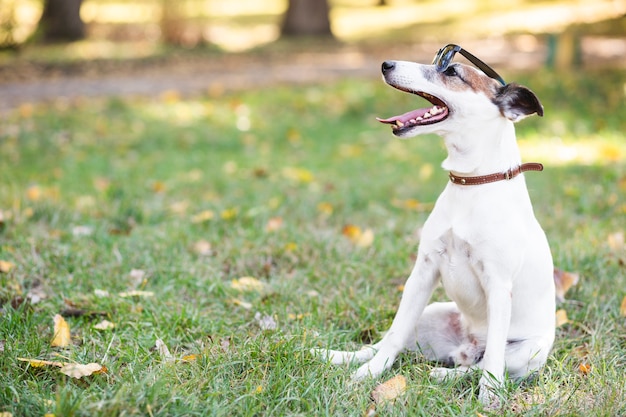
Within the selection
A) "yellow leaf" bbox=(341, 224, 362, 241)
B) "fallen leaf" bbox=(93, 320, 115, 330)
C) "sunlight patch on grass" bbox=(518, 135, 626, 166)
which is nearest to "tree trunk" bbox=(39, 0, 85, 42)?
"sunlight patch on grass" bbox=(518, 135, 626, 166)

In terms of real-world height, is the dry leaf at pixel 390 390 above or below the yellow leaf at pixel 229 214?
above

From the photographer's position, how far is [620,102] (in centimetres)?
866

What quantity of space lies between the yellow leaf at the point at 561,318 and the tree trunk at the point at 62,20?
1527 centimetres

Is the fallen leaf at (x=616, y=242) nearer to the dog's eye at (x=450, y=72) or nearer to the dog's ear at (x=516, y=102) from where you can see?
the dog's ear at (x=516, y=102)

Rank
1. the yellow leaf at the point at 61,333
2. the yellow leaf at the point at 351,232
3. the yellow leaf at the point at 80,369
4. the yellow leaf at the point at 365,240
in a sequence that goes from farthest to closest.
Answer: the yellow leaf at the point at 351,232 → the yellow leaf at the point at 365,240 → the yellow leaf at the point at 61,333 → the yellow leaf at the point at 80,369

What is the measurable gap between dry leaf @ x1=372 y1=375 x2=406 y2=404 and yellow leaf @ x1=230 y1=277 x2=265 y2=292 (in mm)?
1138

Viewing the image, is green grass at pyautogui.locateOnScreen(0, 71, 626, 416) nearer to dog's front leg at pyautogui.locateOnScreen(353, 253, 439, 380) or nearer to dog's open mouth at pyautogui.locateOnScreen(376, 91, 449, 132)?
dog's front leg at pyautogui.locateOnScreen(353, 253, 439, 380)

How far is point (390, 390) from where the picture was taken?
275 cm

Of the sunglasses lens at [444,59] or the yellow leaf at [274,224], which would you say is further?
the yellow leaf at [274,224]

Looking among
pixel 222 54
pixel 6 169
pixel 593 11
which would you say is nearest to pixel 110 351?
pixel 6 169

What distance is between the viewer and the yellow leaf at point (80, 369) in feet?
8.73

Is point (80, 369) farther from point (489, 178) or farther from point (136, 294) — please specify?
point (489, 178)

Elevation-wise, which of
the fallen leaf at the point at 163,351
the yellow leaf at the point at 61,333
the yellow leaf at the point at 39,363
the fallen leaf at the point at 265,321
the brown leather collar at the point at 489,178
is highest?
the brown leather collar at the point at 489,178

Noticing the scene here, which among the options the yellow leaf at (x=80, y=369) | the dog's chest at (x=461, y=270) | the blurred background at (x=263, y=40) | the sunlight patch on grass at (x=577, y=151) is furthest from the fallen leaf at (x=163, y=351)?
the blurred background at (x=263, y=40)
